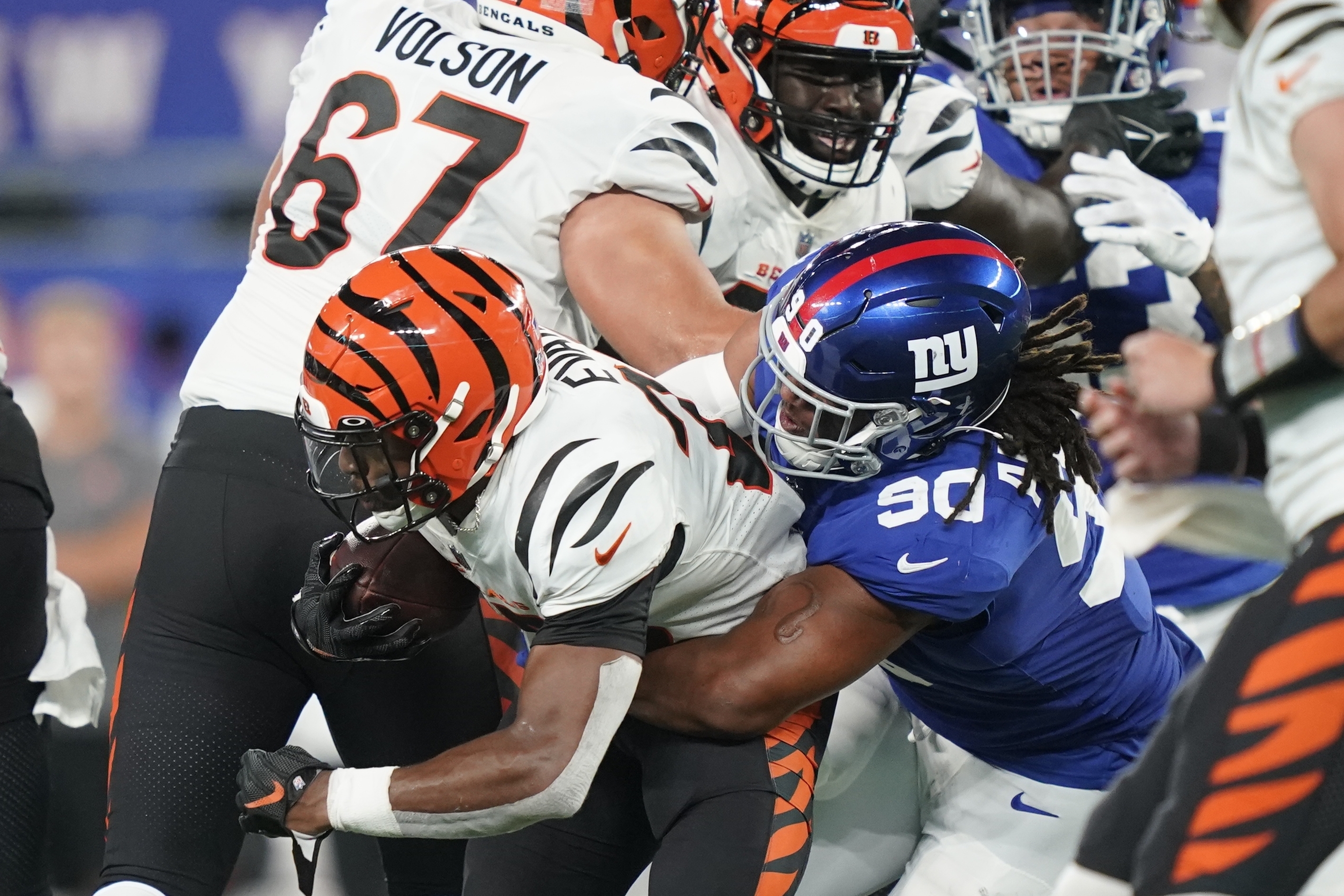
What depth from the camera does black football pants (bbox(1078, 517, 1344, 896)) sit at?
167 cm

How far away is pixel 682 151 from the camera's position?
108 inches

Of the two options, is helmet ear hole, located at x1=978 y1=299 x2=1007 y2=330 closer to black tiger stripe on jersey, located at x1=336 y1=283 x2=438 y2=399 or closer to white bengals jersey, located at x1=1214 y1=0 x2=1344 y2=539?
white bengals jersey, located at x1=1214 y1=0 x2=1344 y2=539

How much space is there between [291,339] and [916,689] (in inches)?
48.2

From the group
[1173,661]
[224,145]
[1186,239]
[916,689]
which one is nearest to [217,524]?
[916,689]

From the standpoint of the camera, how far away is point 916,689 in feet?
8.75

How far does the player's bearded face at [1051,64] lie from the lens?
13.7ft

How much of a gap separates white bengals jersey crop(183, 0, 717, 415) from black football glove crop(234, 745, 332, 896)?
0.62 meters

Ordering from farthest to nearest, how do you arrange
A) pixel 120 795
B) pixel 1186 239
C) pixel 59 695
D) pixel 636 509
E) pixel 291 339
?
pixel 1186 239 → pixel 59 695 → pixel 291 339 → pixel 120 795 → pixel 636 509

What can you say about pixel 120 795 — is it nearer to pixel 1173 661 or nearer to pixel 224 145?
pixel 1173 661

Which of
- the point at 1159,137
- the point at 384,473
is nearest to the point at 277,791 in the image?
the point at 384,473

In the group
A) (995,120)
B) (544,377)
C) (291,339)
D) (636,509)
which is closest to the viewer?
(636,509)

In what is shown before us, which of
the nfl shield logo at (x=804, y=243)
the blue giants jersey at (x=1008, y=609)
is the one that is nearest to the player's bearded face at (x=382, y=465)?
the blue giants jersey at (x=1008, y=609)

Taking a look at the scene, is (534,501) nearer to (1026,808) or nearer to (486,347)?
(486,347)

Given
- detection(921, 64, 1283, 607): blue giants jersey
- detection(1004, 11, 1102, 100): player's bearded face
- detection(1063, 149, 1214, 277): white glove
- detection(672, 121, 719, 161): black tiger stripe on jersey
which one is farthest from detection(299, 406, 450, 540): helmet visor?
detection(1004, 11, 1102, 100): player's bearded face
